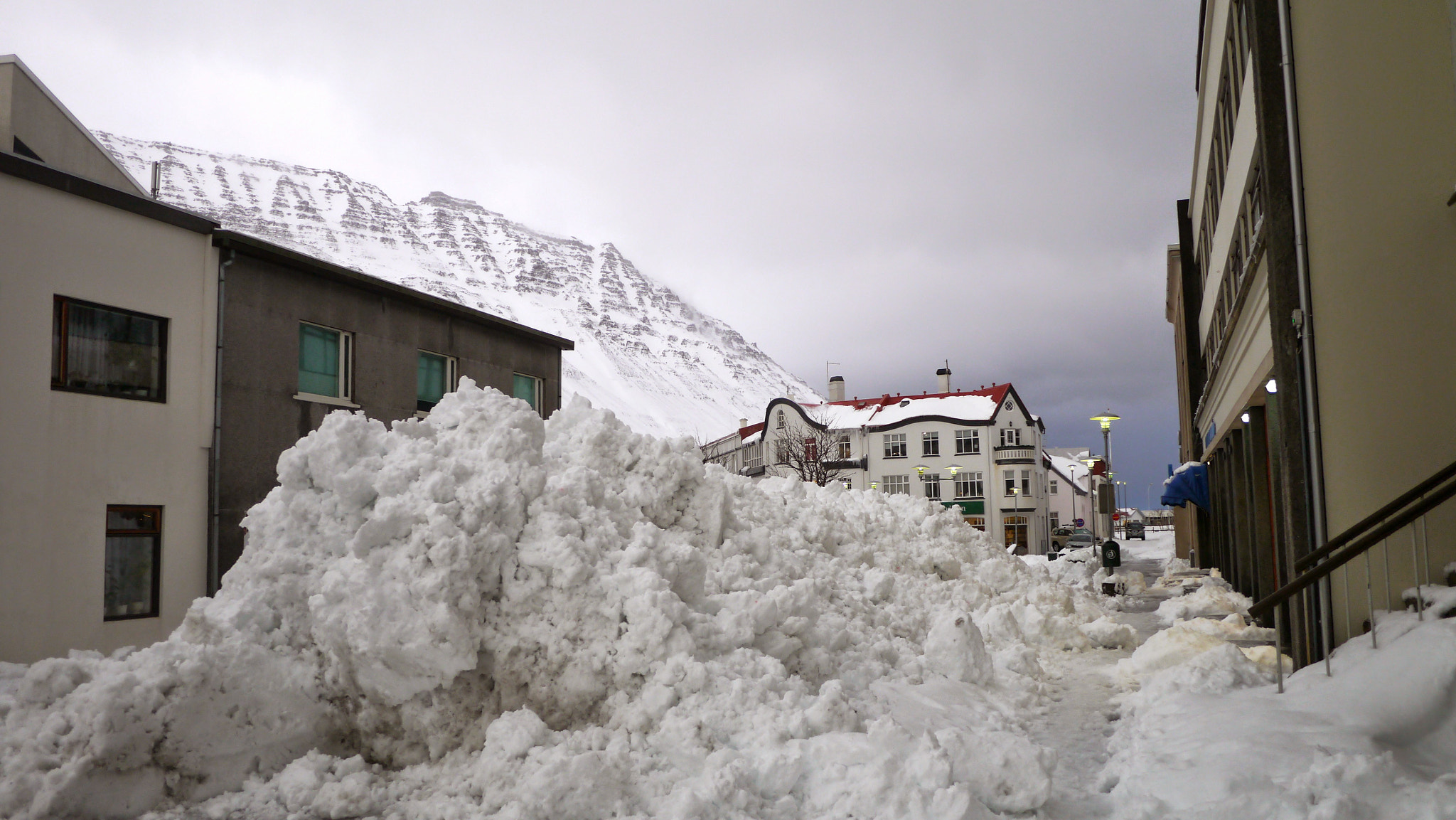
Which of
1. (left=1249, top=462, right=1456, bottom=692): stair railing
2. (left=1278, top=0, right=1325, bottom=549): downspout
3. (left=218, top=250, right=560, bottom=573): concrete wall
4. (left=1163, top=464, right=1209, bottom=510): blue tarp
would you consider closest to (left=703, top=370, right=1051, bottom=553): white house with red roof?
(left=1163, top=464, right=1209, bottom=510): blue tarp

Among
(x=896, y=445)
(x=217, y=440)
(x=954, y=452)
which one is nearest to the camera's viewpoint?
(x=217, y=440)

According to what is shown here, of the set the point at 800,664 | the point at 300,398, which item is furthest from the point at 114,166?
the point at 800,664

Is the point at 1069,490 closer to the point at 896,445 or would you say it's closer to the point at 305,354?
the point at 896,445

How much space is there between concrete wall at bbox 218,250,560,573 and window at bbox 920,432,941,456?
4021 cm

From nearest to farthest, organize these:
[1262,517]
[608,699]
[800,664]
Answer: [608,699] → [800,664] → [1262,517]

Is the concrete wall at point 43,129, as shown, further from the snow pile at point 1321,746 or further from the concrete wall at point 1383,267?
the concrete wall at point 1383,267

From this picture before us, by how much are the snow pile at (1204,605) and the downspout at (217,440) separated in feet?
44.3

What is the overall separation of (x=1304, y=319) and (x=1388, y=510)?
2018 millimetres

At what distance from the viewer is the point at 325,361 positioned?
13.6 m

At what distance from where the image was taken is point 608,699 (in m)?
5.87

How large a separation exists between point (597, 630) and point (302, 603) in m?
2.09

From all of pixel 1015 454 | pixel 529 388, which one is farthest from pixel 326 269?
pixel 1015 454

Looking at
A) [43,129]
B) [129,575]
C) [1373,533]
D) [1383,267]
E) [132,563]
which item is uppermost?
[43,129]

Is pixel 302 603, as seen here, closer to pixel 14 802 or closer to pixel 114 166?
pixel 14 802
